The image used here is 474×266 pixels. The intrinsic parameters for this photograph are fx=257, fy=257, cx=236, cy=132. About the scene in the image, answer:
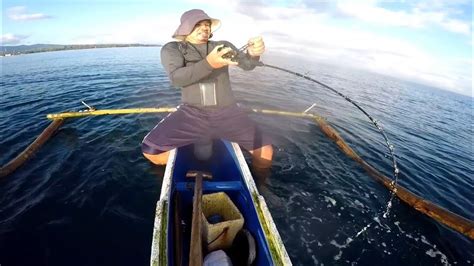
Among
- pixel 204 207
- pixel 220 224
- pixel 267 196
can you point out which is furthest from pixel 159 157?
pixel 220 224

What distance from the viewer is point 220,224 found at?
4.09 meters

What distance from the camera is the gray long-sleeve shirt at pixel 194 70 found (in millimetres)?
5027

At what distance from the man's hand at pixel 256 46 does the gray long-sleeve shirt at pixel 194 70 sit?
14cm

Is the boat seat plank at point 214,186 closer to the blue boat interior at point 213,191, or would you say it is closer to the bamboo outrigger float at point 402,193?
the blue boat interior at point 213,191

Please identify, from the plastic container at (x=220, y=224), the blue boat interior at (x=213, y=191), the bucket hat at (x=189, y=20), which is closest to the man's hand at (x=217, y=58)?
the bucket hat at (x=189, y=20)

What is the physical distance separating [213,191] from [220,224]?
4.28 feet

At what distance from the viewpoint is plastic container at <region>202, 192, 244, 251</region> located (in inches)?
162

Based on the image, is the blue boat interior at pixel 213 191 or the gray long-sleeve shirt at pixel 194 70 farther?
the gray long-sleeve shirt at pixel 194 70

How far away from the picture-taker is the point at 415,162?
37.6ft

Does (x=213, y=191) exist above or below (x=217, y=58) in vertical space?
below

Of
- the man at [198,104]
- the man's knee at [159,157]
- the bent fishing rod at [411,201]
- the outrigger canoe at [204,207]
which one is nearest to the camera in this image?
the outrigger canoe at [204,207]

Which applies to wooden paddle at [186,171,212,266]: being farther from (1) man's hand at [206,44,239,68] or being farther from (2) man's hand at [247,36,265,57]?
(2) man's hand at [247,36,265,57]

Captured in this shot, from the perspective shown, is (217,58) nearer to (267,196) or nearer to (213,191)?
(213,191)

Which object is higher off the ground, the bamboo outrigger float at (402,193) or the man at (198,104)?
the man at (198,104)
